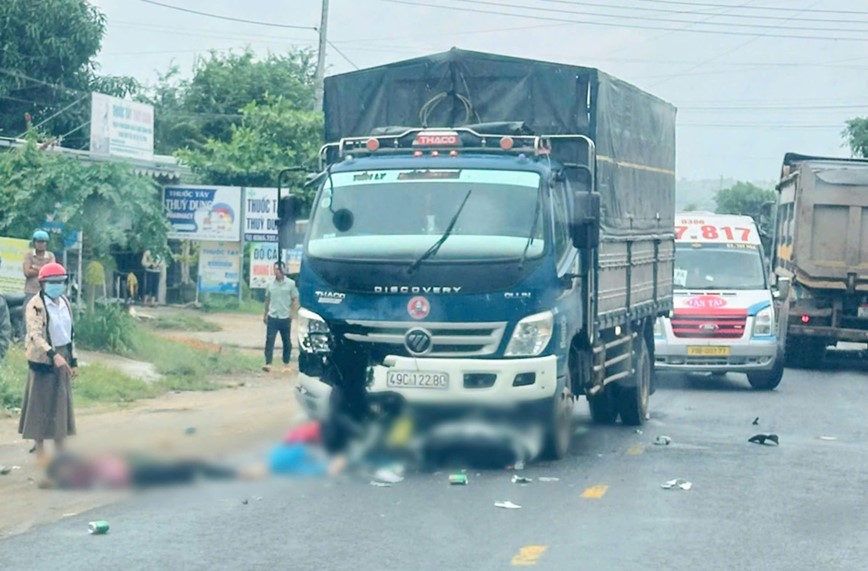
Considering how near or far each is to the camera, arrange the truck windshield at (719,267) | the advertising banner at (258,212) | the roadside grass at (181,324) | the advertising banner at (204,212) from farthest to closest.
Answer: the advertising banner at (204,212)
the advertising banner at (258,212)
the roadside grass at (181,324)
the truck windshield at (719,267)

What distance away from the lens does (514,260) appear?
1024 cm

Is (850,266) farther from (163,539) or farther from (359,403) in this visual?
(163,539)

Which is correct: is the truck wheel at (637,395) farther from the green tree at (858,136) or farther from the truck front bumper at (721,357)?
the green tree at (858,136)

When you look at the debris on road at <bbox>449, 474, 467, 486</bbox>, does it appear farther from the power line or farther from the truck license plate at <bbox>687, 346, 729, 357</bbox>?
the power line

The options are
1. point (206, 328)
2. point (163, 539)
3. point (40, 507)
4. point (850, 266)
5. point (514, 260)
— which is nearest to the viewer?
point (163, 539)

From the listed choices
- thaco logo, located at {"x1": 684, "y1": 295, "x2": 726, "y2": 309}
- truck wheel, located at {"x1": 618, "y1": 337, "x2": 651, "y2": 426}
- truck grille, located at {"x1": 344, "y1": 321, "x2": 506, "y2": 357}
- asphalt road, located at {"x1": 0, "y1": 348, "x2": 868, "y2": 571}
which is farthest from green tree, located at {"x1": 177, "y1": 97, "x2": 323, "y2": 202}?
truck grille, located at {"x1": 344, "y1": 321, "x2": 506, "y2": 357}

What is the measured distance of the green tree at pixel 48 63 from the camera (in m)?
39.3

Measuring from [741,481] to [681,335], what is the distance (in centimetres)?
753

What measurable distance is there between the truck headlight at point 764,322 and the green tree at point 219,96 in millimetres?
25820

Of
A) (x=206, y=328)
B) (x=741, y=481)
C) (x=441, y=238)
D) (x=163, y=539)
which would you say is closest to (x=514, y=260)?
(x=441, y=238)

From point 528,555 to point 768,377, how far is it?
11.5 metres

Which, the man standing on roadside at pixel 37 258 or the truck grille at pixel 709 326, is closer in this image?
the man standing on roadside at pixel 37 258

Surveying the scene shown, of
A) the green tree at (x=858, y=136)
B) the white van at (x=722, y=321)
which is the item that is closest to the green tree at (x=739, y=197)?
the green tree at (x=858, y=136)

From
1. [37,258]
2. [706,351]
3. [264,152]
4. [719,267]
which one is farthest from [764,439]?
[264,152]
